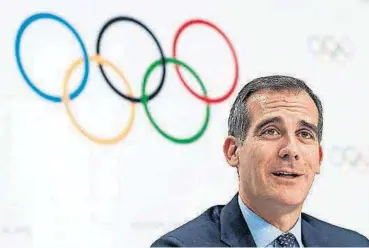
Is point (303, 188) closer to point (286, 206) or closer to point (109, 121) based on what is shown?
point (286, 206)

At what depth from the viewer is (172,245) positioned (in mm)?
831

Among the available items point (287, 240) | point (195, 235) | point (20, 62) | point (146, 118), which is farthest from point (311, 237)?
point (20, 62)

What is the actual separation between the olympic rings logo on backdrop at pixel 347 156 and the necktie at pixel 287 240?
0.88 meters

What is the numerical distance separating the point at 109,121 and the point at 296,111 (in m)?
0.74

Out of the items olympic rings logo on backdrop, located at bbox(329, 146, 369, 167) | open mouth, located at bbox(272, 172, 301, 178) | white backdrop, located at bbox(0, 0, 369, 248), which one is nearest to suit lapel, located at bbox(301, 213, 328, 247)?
open mouth, located at bbox(272, 172, 301, 178)

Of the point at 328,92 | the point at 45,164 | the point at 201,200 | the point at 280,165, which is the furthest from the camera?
the point at 328,92

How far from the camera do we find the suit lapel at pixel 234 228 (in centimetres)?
84

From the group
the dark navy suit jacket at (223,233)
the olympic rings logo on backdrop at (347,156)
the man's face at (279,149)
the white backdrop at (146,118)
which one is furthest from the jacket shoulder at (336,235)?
the olympic rings logo on backdrop at (347,156)

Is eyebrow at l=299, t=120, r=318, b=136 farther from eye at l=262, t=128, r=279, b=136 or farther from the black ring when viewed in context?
the black ring

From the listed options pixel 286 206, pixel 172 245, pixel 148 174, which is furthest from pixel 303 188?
pixel 148 174

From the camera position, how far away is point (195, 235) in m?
0.84

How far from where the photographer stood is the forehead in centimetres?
84

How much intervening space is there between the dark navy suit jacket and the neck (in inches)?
→ 1.0

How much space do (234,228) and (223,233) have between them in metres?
0.02
